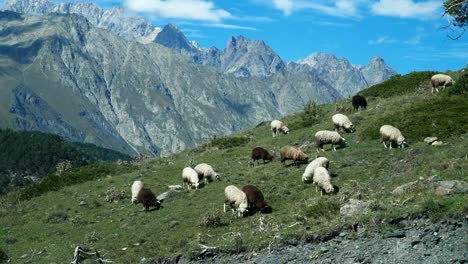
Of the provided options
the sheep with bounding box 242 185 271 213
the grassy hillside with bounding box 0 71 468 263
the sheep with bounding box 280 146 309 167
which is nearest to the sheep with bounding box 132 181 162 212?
the grassy hillside with bounding box 0 71 468 263

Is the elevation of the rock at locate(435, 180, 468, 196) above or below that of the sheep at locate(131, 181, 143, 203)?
above

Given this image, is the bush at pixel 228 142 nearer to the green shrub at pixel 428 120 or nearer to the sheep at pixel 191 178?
the sheep at pixel 191 178

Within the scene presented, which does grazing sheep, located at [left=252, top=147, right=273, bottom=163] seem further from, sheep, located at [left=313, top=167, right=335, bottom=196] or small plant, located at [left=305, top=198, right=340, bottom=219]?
small plant, located at [left=305, top=198, right=340, bottom=219]

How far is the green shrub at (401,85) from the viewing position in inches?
2009

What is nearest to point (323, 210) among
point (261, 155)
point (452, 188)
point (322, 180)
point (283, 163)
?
point (452, 188)

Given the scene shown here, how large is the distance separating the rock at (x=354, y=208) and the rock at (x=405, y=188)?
165 cm

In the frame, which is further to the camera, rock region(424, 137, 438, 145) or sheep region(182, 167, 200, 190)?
sheep region(182, 167, 200, 190)

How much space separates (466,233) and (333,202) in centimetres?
710

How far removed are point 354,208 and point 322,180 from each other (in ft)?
20.3

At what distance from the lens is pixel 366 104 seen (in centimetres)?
4716

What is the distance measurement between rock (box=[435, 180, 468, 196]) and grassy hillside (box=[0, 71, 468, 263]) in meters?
0.35

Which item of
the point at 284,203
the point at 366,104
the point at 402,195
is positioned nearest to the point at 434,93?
the point at 366,104

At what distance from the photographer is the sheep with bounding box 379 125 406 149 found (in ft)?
101

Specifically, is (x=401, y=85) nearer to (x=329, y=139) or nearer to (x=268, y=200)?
(x=329, y=139)
